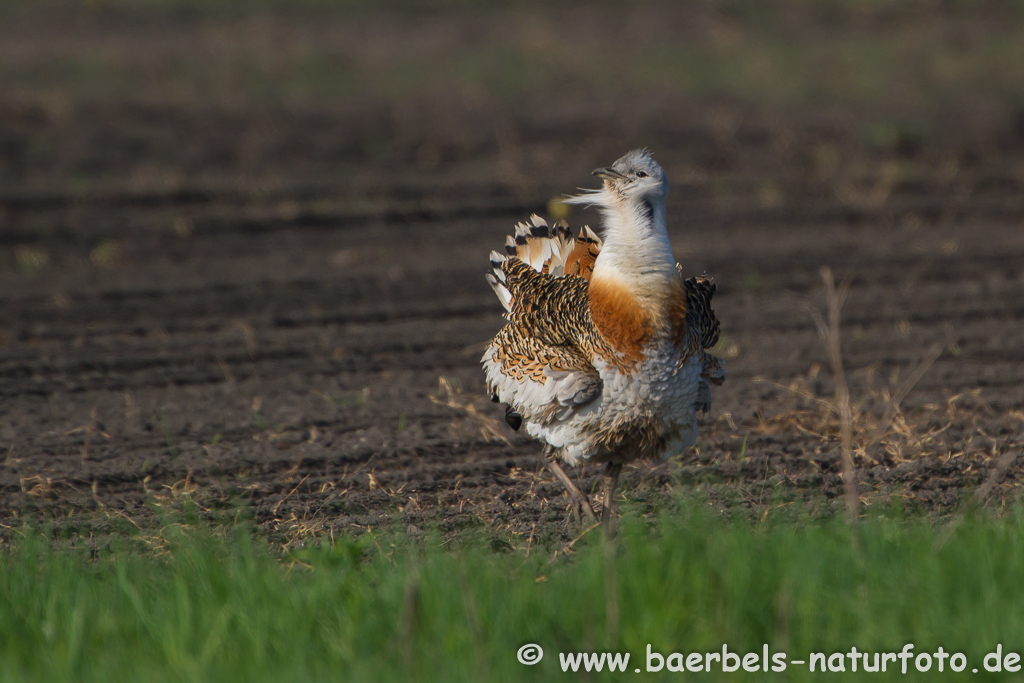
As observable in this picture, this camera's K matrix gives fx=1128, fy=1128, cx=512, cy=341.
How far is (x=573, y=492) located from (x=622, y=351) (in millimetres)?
790

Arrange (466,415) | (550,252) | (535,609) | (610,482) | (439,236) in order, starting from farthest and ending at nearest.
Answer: (439,236) < (466,415) < (550,252) < (610,482) < (535,609)

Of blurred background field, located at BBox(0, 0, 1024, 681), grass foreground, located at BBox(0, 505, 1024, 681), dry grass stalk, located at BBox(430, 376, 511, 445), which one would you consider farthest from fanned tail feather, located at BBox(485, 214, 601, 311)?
grass foreground, located at BBox(0, 505, 1024, 681)

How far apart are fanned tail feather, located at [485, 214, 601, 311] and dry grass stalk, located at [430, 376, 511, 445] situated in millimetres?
725

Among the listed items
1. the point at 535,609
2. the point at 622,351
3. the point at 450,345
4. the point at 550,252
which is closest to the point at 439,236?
the point at 450,345

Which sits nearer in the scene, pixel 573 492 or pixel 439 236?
pixel 573 492

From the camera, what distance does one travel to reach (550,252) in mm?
5266

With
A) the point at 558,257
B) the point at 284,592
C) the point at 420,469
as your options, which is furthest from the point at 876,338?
the point at 284,592

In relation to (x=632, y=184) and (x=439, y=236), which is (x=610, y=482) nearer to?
→ (x=632, y=184)

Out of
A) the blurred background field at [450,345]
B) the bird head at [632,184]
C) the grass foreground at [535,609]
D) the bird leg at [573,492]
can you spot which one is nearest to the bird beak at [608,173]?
the bird head at [632,184]

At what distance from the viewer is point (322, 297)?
7.95 meters

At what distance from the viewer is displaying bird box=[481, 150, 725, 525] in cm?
412

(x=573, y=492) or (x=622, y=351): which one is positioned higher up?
(x=622, y=351)

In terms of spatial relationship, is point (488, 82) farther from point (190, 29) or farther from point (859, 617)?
point (859, 617)

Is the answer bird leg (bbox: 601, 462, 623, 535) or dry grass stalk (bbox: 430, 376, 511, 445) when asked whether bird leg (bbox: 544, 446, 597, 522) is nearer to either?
bird leg (bbox: 601, 462, 623, 535)
